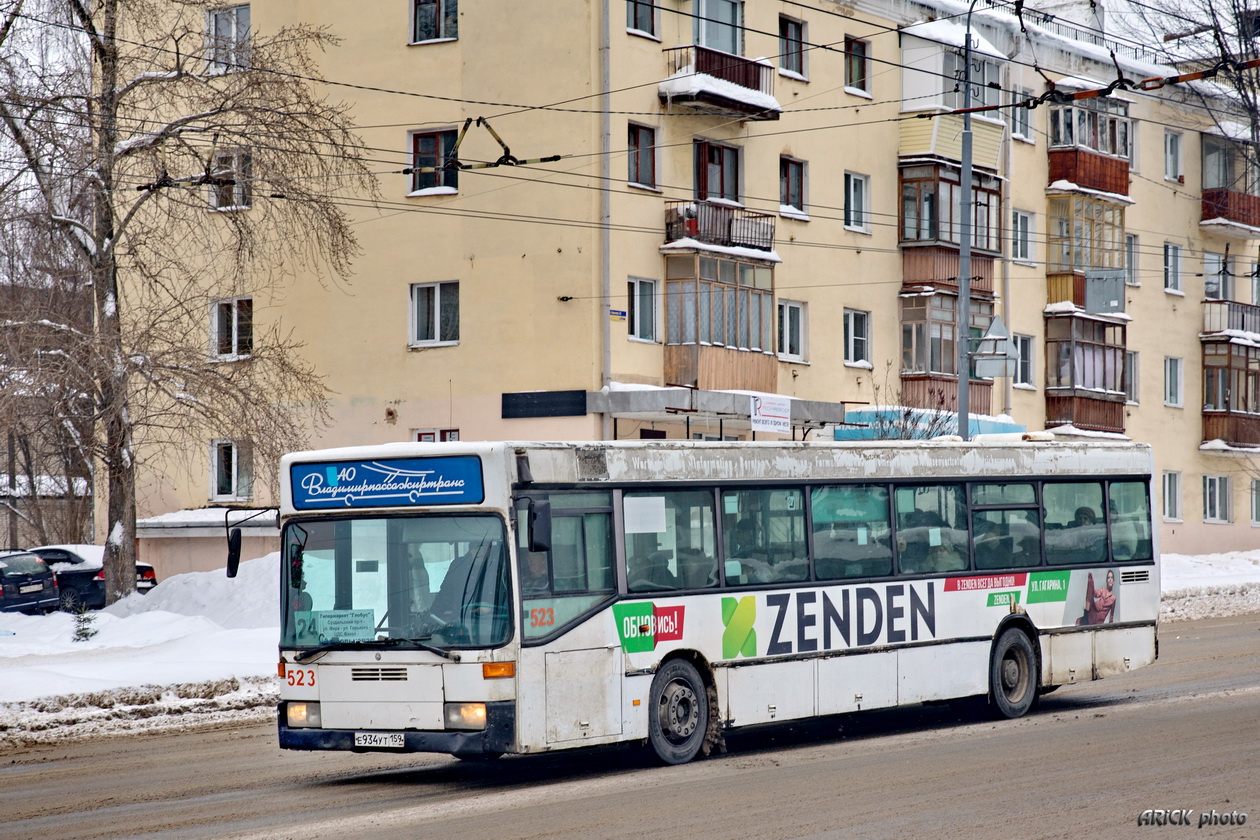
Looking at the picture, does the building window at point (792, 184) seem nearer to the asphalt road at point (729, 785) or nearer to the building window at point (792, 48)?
the building window at point (792, 48)

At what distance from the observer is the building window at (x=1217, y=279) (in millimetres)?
53375

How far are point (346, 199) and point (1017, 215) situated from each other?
61.8 feet

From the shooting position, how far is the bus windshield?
460 inches

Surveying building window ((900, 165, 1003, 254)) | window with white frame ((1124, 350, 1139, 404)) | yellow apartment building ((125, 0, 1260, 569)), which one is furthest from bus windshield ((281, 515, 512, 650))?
window with white frame ((1124, 350, 1139, 404))

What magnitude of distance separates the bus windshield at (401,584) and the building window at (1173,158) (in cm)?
4383

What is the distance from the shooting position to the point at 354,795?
11.3 meters

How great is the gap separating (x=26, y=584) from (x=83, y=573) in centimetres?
208


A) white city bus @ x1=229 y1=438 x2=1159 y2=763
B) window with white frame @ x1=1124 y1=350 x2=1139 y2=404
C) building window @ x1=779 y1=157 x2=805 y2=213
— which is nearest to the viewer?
white city bus @ x1=229 y1=438 x2=1159 y2=763

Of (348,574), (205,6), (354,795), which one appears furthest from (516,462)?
(205,6)

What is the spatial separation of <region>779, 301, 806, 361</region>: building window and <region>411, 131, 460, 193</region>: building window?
7827 mm

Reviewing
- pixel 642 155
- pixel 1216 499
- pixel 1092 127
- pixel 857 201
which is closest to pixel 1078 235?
pixel 1092 127

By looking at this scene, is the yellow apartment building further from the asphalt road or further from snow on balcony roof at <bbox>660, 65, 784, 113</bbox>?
the asphalt road

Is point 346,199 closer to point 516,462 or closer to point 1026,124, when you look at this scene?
point 1026,124

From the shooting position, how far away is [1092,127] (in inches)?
1866
